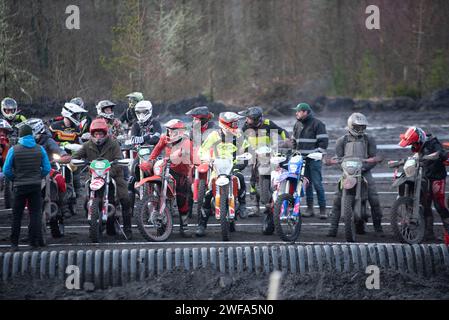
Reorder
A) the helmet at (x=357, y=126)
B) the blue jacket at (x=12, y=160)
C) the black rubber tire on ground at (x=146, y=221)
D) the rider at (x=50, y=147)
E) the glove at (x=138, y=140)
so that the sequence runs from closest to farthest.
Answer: the black rubber tire on ground at (x=146, y=221) < the blue jacket at (x=12, y=160) < the helmet at (x=357, y=126) < the rider at (x=50, y=147) < the glove at (x=138, y=140)

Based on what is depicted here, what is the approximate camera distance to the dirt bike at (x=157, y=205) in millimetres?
12398

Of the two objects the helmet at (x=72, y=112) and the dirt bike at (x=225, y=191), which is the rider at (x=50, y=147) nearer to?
the helmet at (x=72, y=112)

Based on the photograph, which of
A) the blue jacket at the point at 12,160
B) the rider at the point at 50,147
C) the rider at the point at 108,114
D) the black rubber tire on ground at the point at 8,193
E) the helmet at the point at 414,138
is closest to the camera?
the blue jacket at the point at 12,160

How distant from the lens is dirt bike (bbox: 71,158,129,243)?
1219cm

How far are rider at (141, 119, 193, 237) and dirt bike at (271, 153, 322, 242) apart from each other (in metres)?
1.45

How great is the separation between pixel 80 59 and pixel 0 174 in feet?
57.2

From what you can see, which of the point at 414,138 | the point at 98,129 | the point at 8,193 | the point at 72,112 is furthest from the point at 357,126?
the point at 8,193

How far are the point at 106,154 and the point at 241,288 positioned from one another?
149 inches

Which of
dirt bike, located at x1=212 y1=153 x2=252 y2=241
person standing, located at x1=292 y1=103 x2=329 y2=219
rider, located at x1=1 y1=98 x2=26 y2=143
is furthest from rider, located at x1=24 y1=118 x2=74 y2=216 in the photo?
person standing, located at x1=292 y1=103 x2=329 y2=219

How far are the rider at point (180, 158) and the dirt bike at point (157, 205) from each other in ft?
0.89

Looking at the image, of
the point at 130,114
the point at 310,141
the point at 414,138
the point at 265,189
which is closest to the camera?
the point at 414,138

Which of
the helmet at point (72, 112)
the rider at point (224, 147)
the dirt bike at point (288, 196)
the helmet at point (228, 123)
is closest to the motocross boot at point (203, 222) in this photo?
the rider at point (224, 147)

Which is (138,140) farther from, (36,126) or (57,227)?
(57,227)

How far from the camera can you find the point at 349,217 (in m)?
12.4
